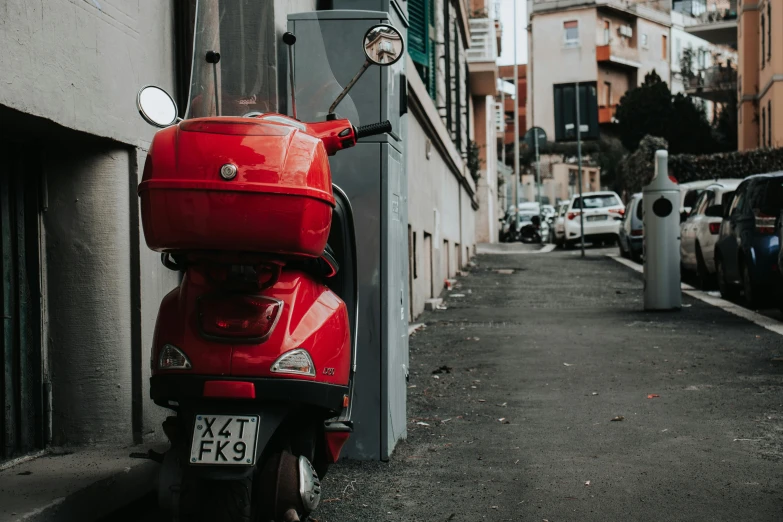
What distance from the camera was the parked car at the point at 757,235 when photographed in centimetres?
1319

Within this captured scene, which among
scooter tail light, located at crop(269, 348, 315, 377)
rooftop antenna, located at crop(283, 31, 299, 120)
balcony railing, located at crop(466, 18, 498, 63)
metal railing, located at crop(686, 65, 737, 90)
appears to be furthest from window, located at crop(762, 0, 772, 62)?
scooter tail light, located at crop(269, 348, 315, 377)

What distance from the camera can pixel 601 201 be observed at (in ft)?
104

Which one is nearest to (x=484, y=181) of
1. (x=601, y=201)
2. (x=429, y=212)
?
(x=601, y=201)

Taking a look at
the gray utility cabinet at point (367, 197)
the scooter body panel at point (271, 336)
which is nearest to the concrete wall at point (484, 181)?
the gray utility cabinet at point (367, 197)

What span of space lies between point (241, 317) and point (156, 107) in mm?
1013

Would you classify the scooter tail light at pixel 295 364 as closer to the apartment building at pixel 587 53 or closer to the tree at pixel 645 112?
the tree at pixel 645 112

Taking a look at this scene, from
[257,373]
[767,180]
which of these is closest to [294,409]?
[257,373]

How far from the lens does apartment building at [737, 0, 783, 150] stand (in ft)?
119

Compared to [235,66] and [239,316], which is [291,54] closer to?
[235,66]

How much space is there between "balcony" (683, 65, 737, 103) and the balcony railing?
21.9 metres

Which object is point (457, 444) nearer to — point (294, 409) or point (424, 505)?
point (424, 505)

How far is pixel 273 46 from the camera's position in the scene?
498 centimetres

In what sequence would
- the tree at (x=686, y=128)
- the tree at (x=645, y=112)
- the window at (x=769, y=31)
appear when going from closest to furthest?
the window at (x=769, y=31) < the tree at (x=686, y=128) < the tree at (x=645, y=112)

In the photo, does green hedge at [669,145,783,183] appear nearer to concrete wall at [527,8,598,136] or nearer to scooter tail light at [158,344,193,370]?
scooter tail light at [158,344,193,370]
